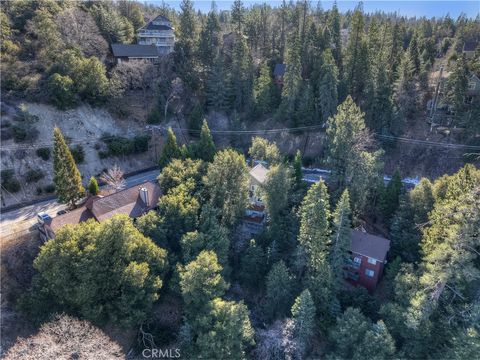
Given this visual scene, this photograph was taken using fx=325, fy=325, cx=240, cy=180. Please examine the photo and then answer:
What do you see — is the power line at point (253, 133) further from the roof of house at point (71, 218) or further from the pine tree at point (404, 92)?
the roof of house at point (71, 218)

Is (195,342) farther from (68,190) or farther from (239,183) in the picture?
(68,190)

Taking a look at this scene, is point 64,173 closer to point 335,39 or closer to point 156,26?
point 156,26

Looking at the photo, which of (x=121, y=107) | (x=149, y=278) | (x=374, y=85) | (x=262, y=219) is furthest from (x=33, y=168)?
(x=374, y=85)

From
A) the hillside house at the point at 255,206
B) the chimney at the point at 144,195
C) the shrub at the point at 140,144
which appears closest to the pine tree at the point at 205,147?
the hillside house at the point at 255,206

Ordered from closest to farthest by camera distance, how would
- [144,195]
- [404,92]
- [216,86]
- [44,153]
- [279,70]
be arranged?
[144,195]
[44,153]
[404,92]
[216,86]
[279,70]

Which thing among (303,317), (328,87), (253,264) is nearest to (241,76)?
(328,87)
